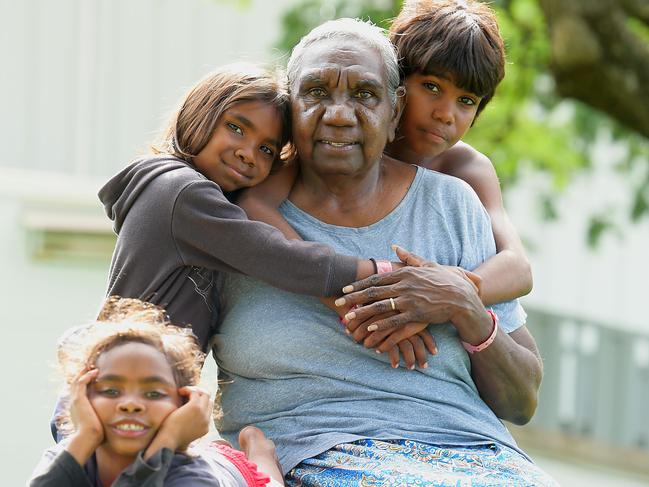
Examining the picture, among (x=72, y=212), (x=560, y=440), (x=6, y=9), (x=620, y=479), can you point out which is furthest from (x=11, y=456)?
(x=620, y=479)

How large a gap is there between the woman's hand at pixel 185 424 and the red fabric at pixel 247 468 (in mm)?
201

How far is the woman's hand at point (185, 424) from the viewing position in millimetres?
2826

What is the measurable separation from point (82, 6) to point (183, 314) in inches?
236

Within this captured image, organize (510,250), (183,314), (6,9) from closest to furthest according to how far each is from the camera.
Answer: (183,314) → (510,250) → (6,9)

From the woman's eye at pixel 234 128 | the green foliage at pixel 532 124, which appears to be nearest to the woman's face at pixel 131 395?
the woman's eye at pixel 234 128

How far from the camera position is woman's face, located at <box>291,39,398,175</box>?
11.4ft

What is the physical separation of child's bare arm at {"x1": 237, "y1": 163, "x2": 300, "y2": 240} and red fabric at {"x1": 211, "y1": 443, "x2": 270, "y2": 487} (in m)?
0.62

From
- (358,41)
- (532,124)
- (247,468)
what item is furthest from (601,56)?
(247,468)

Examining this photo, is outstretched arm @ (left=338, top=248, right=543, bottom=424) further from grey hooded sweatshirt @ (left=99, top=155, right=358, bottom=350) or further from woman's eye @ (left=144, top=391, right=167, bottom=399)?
woman's eye @ (left=144, top=391, right=167, bottom=399)

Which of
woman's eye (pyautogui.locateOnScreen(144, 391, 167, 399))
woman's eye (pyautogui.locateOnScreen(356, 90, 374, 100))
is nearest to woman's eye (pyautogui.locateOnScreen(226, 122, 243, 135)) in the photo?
woman's eye (pyautogui.locateOnScreen(356, 90, 374, 100))

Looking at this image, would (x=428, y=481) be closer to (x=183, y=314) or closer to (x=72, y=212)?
(x=183, y=314)

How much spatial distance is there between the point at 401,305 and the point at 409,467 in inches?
16.1

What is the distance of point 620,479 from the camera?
10.9 meters

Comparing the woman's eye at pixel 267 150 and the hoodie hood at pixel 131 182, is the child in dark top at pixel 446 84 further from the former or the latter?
the hoodie hood at pixel 131 182
